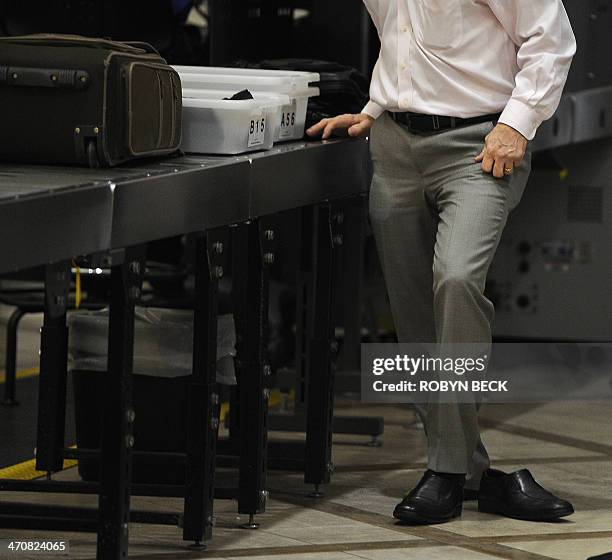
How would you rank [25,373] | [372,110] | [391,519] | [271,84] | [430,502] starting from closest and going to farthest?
[430,502] → [391,519] → [271,84] → [372,110] → [25,373]

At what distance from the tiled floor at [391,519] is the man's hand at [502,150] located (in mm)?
794

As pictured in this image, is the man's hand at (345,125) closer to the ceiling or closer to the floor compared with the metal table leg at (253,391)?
closer to the ceiling

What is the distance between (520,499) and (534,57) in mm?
991

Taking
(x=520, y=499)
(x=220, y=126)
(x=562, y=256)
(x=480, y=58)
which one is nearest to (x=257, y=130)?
(x=220, y=126)

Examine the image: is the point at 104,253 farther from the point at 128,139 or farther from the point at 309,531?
the point at 309,531

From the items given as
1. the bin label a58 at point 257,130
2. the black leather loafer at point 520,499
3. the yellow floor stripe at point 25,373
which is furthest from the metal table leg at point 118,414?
the yellow floor stripe at point 25,373

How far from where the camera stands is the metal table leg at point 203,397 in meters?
3.04

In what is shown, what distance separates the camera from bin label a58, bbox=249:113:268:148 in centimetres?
322

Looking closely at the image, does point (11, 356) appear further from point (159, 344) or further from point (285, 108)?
point (285, 108)

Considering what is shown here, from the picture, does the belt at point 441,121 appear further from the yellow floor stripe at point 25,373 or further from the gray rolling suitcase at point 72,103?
Result: the yellow floor stripe at point 25,373

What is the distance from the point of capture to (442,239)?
3.34 m

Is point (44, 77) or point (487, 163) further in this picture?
point (487, 163)

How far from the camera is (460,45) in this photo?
337 cm

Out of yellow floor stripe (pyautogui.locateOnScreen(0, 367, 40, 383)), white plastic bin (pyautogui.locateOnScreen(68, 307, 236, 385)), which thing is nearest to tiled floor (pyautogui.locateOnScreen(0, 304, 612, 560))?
white plastic bin (pyautogui.locateOnScreen(68, 307, 236, 385))
